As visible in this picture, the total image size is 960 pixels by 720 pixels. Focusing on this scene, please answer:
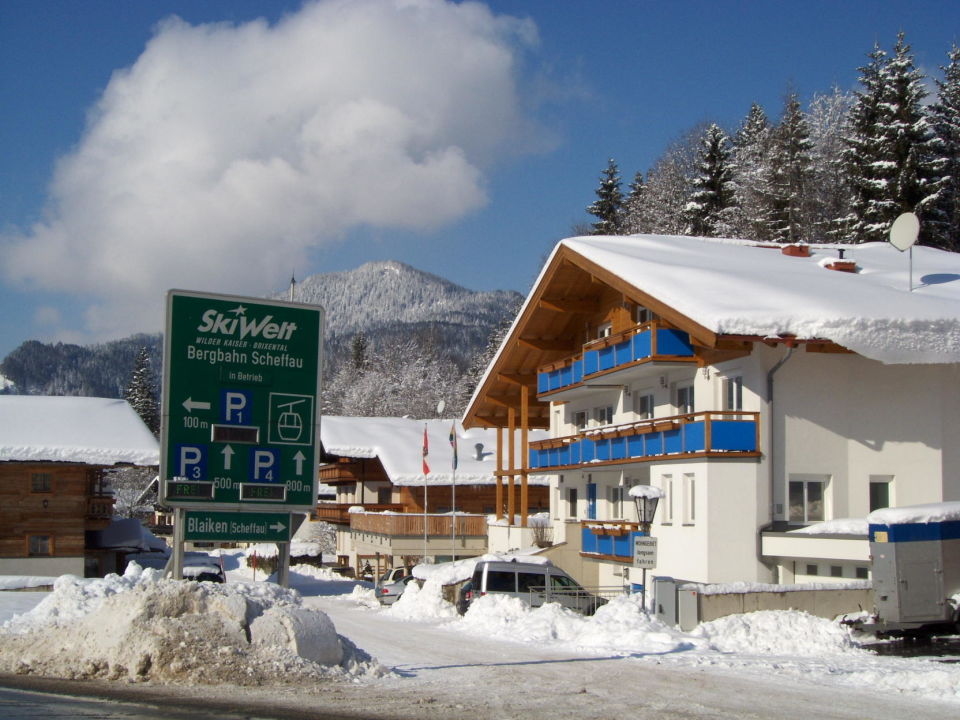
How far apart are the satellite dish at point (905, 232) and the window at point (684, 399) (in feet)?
26.5

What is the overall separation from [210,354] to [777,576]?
17.4m


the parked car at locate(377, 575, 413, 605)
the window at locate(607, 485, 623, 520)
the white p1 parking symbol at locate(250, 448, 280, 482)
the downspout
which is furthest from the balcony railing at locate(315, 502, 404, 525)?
the white p1 parking symbol at locate(250, 448, 280, 482)

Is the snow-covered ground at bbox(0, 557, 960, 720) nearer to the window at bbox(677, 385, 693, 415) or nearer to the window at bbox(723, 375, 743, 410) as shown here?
the window at bbox(723, 375, 743, 410)

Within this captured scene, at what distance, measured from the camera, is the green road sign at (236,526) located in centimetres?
1677

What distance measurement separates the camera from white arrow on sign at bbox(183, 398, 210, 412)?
55.0 feet

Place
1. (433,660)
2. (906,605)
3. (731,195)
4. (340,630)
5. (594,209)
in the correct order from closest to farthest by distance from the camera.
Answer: (433,660)
(906,605)
(340,630)
(731,195)
(594,209)

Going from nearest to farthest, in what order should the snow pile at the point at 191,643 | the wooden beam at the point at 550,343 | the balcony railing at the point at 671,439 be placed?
the snow pile at the point at 191,643 → the balcony railing at the point at 671,439 → the wooden beam at the point at 550,343

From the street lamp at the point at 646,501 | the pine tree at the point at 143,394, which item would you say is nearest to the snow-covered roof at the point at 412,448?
the street lamp at the point at 646,501

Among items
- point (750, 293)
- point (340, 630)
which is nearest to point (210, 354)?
point (340, 630)

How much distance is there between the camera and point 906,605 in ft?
71.4

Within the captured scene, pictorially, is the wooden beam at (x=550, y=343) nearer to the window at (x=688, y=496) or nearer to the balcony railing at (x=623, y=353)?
the balcony railing at (x=623, y=353)

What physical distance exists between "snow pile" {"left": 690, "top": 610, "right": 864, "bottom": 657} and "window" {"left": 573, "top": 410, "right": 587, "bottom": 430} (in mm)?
20445

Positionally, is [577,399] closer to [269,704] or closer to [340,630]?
[340,630]

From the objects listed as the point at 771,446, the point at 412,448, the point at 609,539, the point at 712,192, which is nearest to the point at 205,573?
the point at 609,539
